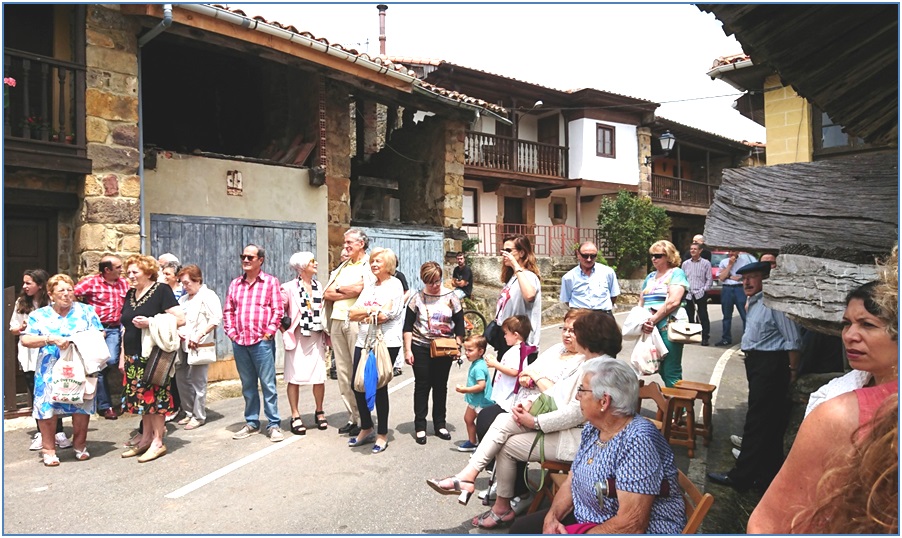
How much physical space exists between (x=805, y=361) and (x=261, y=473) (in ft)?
14.1

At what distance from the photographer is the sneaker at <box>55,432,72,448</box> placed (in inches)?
218

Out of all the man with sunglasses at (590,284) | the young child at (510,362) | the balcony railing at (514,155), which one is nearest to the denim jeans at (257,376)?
the young child at (510,362)

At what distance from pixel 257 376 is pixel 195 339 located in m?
0.76

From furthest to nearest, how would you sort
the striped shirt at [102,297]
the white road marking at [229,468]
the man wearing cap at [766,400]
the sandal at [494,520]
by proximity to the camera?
the striped shirt at [102,297] < the white road marking at [229,468] < the man wearing cap at [766,400] < the sandal at [494,520]

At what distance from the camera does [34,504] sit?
4.09 meters

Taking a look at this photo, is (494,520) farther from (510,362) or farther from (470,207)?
(470,207)

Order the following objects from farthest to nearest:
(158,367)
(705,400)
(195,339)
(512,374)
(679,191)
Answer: (679,191), (195,339), (705,400), (158,367), (512,374)

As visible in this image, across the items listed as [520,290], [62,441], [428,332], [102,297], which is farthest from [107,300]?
[520,290]

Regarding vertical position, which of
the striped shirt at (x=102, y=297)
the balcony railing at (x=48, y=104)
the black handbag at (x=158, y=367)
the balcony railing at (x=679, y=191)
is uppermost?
the balcony railing at (x=679, y=191)

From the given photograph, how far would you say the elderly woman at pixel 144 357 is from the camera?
501 centimetres

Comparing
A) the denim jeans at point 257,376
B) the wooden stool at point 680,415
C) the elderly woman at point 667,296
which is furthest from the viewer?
the denim jeans at point 257,376

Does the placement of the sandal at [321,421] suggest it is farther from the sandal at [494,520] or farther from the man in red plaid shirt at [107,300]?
the sandal at [494,520]

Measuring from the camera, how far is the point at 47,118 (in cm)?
693

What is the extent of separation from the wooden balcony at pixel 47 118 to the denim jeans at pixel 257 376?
3.09 metres
